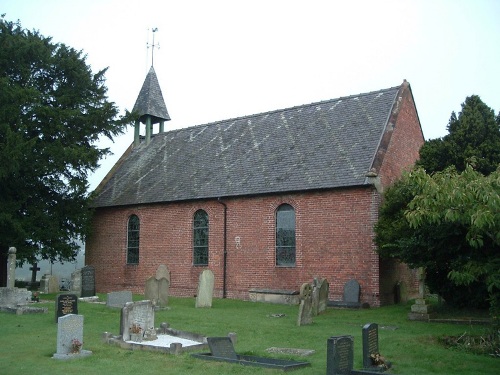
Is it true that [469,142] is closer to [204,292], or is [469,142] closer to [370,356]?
[204,292]

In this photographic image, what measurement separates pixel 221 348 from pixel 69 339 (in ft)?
10.0

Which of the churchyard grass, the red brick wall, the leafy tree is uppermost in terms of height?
the leafy tree

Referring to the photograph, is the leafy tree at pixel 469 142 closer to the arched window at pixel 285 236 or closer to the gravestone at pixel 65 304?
the arched window at pixel 285 236

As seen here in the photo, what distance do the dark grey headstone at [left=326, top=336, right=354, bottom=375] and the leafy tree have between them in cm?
1228

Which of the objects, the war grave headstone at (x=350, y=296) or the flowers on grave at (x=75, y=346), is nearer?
the flowers on grave at (x=75, y=346)

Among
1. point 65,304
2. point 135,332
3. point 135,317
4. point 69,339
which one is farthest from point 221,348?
point 65,304

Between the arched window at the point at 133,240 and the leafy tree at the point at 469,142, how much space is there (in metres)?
14.6

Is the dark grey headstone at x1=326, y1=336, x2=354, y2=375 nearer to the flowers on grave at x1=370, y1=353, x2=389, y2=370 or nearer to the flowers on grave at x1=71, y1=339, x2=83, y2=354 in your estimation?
the flowers on grave at x1=370, y1=353, x2=389, y2=370

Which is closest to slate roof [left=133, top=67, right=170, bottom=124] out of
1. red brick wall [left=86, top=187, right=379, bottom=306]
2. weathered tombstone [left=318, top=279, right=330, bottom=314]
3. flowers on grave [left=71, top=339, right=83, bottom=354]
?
red brick wall [left=86, top=187, right=379, bottom=306]

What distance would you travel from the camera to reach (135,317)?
12.6 meters

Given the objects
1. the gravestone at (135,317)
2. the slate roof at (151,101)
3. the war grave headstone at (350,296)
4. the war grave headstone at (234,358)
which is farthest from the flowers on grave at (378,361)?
the slate roof at (151,101)

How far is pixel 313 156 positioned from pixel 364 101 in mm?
3983

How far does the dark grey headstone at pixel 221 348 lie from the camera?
10.6 metres

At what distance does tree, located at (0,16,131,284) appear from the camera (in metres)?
24.7
